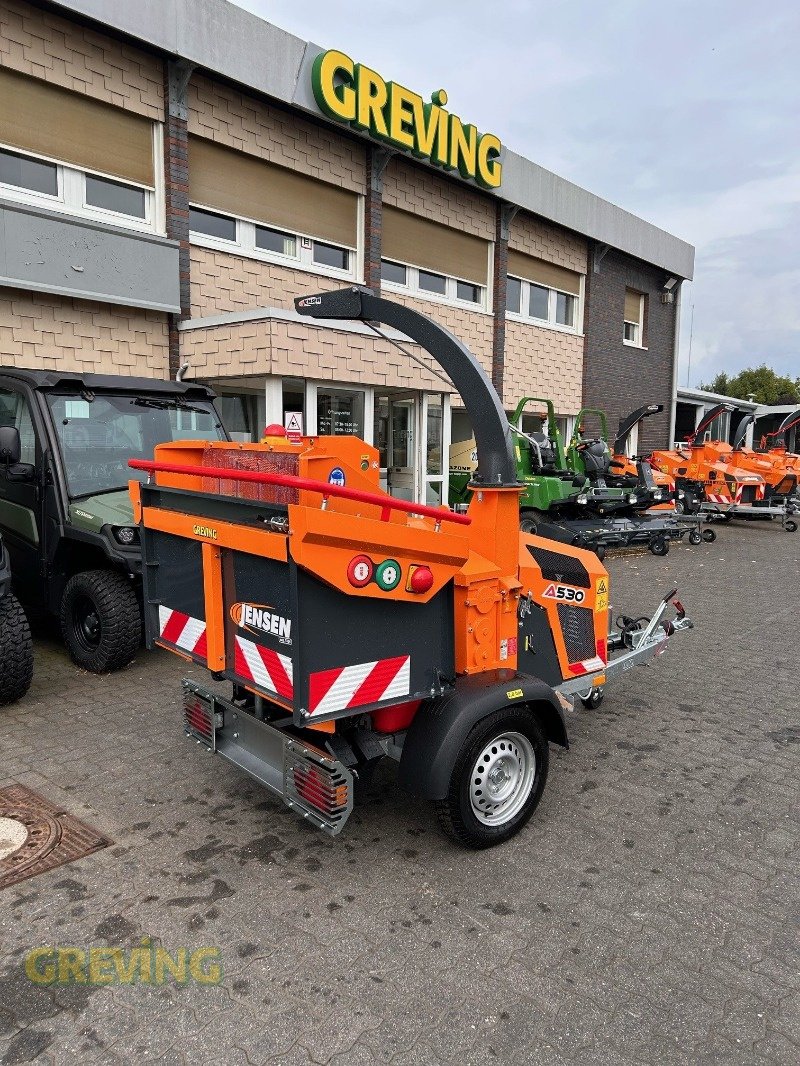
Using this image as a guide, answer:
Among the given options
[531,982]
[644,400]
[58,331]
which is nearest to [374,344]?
[58,331]

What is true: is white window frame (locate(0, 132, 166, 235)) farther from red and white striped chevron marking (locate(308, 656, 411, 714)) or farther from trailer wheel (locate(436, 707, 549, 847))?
trailer wheel (locate(436, 707, 549, 847))

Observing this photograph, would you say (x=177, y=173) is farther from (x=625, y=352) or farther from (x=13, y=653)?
(x=625, y=352)

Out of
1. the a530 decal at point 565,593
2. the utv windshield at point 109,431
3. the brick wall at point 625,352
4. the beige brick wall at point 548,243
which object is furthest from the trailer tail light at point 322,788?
the brick wall at point 625,352

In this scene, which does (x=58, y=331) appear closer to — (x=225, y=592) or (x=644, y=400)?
(x=225, y=592)

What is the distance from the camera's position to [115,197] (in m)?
9.48

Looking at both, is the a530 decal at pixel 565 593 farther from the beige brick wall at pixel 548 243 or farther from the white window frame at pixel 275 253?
the beige brick wall at pixel 548 243

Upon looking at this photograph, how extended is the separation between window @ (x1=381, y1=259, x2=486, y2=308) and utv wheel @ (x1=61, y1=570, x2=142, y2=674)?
30.4 ft

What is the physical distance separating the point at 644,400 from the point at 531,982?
A: 1971 centimetres

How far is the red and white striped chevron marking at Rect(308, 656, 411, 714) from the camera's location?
8.95 feet

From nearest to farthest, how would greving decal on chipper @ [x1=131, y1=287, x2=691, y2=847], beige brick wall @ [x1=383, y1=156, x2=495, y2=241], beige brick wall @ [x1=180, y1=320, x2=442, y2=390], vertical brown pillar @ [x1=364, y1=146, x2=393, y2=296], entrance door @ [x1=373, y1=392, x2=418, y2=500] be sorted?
1. greving decal on chipper @ [x1=131, y1=287, x2=691, y2=847]
2. beige brick wall @ [x1=180, y1=320, x2=442, y2=390]
3. entrance door @ [x1=373, y1=392, x2=418, y2=500]
4. vertical brown pillar @ [x1=364, y1=146, x2=393, y2=296]
5. beige brick wall @ [x1=383, y1=156, x2=495, y2=241]

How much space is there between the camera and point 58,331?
8977mm

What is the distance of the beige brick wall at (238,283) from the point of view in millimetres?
10305

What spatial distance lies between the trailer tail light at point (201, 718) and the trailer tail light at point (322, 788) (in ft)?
2.13

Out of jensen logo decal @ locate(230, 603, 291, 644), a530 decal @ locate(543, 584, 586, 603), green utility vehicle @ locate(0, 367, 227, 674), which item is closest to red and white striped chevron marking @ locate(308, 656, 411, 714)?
jensen logo decal @ locate(230, 603, 291, 644)
